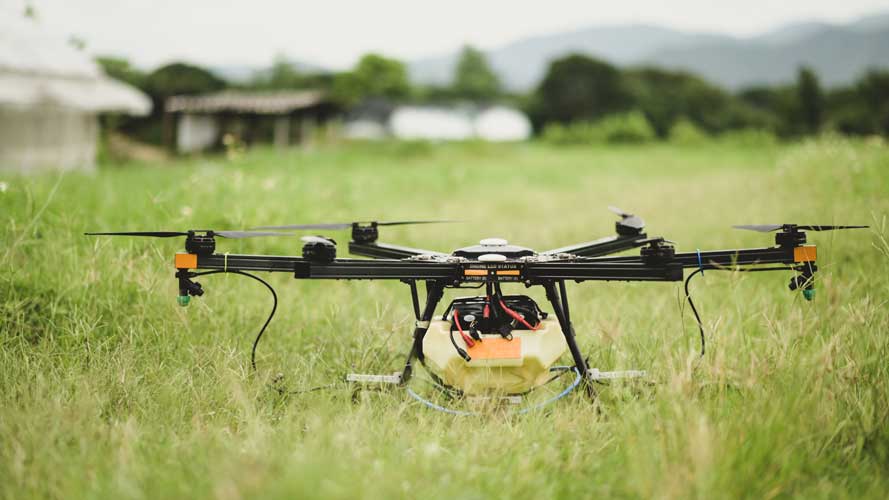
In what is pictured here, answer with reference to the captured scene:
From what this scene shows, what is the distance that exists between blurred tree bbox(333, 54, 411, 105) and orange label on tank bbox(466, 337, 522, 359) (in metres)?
49.8

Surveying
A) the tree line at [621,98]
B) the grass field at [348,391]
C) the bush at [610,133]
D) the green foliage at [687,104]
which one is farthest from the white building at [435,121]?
the grass field at [348,391]

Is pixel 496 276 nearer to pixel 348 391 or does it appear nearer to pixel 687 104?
pixel 348 391

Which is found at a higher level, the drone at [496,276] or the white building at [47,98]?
the white building at [47,98]

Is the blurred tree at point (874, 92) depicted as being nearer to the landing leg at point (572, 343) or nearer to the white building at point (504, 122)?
the white building at point (504, 122)

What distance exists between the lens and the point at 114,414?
286 centimetres

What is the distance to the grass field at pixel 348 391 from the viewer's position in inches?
86.5

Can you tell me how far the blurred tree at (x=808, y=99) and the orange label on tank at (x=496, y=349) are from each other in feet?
123

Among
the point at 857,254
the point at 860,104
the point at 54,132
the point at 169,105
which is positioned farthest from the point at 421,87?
the point at 857,254

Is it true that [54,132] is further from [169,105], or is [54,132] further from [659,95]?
[659,95]

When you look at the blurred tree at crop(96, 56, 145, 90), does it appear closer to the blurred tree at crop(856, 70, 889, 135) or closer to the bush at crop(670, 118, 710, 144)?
the bush at crop(670, 118, 710, 144)

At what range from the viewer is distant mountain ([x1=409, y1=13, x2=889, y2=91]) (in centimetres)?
4306

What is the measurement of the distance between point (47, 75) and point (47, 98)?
487 millimetres

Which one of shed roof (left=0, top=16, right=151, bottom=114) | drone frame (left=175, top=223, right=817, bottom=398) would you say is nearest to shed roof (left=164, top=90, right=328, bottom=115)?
shed roof (left=0, top=16, right=151, bottom=114)

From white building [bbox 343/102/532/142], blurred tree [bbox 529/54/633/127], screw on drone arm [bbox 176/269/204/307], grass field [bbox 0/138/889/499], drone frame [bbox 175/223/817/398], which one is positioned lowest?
grass field [bbox 0/138/889/499]
